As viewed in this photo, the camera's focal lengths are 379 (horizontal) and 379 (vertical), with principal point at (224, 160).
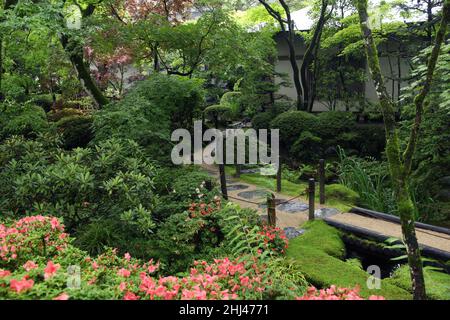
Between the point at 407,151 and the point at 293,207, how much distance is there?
16.6 feet

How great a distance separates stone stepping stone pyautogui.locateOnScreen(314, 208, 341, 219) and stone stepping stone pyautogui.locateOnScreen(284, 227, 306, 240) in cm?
80

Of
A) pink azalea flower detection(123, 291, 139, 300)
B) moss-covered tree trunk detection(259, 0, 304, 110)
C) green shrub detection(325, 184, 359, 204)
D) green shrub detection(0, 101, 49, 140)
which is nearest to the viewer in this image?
pink azalea flower detection(123, 291, 139, 300)

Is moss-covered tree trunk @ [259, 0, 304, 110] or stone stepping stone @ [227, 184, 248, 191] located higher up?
moss-covered tree trunk @ [259, 0, 304, 110]

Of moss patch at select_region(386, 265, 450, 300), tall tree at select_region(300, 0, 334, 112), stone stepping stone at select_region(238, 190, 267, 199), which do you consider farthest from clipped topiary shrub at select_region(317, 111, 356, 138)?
moss patch at select_region(386, 265, 450, 300)

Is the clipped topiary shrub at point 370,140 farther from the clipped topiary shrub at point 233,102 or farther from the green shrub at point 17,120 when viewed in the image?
the green shrub at point 17,120

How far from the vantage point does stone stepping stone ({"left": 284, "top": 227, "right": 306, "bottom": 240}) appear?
6992 mm

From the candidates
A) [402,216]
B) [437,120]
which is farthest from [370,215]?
[402,216]

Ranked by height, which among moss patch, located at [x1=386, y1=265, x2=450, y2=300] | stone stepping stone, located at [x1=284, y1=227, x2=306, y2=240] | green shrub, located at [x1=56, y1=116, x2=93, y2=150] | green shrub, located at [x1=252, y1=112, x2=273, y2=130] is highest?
green shrub, located at [x1=252, y1=112, x2=273, y2=130]

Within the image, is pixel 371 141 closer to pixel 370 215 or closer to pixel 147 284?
pixel 370 215

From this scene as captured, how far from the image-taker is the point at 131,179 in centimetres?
564

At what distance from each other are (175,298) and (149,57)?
1040 centimetres

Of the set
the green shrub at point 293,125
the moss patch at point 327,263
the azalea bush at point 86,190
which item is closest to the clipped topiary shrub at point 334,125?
the green shrub at point 293,125

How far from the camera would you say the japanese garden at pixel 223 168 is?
366 centimetres

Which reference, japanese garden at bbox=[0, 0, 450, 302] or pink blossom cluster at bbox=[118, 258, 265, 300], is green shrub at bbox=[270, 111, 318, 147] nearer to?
japanese garden at bbox=[0, 0, 450, 302]
